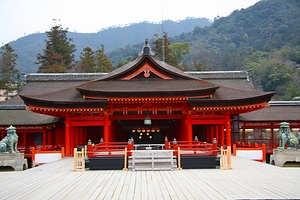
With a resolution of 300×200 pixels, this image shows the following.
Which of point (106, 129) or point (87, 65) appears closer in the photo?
point (106, 129)

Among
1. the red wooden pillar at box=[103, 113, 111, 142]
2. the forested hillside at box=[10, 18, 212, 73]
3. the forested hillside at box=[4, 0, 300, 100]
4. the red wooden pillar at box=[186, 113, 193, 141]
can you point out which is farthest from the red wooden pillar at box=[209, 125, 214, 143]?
the forested hillside at box=[10, 18, 212, 73]

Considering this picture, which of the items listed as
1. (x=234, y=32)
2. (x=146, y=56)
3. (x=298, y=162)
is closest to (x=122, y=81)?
(x=146, y=56)

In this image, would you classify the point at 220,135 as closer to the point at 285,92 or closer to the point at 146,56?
the point at 146,56

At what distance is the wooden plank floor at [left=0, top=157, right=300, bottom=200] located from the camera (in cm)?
1073

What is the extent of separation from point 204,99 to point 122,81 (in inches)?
210

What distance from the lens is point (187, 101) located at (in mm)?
22688

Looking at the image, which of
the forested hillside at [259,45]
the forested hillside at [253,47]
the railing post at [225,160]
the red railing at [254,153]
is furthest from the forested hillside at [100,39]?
the railing post at [225,160]

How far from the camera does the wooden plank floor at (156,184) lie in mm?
10734

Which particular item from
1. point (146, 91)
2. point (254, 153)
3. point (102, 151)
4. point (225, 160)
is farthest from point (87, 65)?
point (225, 160)

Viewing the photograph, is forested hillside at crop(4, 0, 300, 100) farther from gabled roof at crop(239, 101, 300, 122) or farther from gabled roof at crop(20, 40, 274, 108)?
gabled roof at crop(20, 40, 274, 108)

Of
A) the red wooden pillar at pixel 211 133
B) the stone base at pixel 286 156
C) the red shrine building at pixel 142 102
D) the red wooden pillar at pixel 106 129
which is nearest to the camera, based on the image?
the stone base at pixel 286 156

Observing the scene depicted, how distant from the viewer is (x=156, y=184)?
1275 cm

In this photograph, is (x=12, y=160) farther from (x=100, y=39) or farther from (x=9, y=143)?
(x=100, y=39)

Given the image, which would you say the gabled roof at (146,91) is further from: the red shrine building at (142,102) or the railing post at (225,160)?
the railing post at (225,160)
